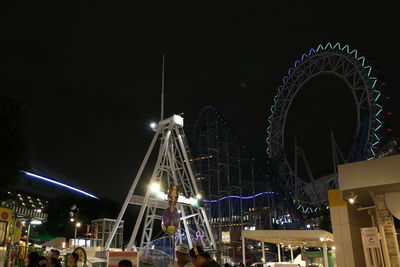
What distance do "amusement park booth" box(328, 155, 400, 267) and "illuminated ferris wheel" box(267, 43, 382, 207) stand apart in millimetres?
18798

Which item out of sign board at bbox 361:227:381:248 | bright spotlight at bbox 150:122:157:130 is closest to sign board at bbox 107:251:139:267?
sign board at bbox 361:227:381:248

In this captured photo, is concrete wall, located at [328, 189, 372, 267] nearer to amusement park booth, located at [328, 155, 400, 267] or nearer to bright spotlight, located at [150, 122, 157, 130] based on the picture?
amusement park booth, located at [328, 155, 400, 267]

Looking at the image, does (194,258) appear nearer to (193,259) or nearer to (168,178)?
Answer: (193,259)

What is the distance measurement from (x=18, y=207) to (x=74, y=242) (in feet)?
24.6

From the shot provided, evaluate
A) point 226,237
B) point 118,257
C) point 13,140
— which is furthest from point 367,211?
point 226,237

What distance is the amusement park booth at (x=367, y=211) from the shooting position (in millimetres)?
10039

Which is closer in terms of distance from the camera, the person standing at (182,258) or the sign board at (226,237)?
the person standing at (182,258)

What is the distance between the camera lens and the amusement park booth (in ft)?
32.9

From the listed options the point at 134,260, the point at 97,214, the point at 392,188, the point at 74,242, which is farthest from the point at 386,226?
the point at 97,214

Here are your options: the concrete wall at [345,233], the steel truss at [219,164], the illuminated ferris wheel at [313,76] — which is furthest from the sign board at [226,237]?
the concrete wall at [345,233]

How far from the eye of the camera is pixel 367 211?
14.0 m

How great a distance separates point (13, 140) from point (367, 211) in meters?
13.2

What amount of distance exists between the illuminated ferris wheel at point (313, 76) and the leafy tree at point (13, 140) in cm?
2539

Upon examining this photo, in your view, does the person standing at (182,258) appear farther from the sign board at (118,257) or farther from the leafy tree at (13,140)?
the leafy tree at (13,140)
